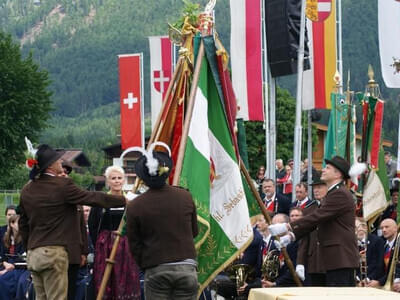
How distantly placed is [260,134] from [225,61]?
45.7 metres

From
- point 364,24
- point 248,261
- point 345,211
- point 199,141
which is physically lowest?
point 248,261

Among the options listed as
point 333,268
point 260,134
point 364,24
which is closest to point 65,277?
point 333,268

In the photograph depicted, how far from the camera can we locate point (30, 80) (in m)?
57.1

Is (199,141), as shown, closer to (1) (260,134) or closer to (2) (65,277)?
(2) (65,277)

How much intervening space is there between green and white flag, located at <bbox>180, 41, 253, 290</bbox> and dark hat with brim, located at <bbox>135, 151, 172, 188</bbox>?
1176 millimetres

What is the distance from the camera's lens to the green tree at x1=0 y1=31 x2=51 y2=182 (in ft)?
181

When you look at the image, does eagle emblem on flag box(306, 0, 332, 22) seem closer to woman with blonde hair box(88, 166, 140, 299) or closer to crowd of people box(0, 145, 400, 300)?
crowd of people box(0, 145, 400, 300)

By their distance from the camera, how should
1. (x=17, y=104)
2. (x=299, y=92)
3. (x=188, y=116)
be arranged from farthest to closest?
(x=17, y=104) < (x=299, y=92) < (x=188, y=116)

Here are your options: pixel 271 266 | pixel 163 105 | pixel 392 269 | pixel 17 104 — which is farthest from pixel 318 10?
pixel 17 104

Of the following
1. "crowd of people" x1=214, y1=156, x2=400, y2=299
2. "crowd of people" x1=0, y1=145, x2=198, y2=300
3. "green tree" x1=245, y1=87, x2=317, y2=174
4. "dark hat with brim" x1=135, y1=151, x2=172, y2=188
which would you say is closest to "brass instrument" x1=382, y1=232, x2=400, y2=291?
"crowd of people" x1=214, y1=156, x2=400, y2=299

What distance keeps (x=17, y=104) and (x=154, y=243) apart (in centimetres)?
4782

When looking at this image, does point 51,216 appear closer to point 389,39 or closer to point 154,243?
point 154,243

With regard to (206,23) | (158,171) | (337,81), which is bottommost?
(158,171)

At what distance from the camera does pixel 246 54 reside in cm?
1962
